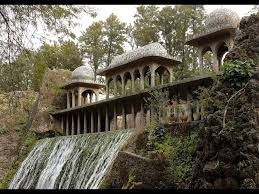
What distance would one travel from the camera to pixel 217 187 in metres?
9.03

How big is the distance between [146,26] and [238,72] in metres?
22.7

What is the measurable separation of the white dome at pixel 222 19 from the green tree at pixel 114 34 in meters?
18.0

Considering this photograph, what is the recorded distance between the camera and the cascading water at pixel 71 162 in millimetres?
14109

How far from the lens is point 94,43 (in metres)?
36.1

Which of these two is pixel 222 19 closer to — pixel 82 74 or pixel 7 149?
pixel 82 74

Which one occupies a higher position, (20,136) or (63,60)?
(63,60)

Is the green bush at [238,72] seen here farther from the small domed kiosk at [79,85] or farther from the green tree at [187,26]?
A: the green tree at [187,26]

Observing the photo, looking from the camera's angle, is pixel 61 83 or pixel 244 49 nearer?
pixel 244 49

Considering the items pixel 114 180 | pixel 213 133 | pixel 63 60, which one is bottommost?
pixel 114 180

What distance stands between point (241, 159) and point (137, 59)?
11.0 m

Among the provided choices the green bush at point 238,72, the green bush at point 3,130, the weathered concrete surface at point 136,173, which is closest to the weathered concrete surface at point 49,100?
the green bush at point 3,130

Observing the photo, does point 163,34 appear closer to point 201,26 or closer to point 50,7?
point 201,26

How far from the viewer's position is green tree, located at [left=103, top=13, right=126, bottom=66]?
3500 cm

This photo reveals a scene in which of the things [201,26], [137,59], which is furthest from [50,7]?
[201,26]
